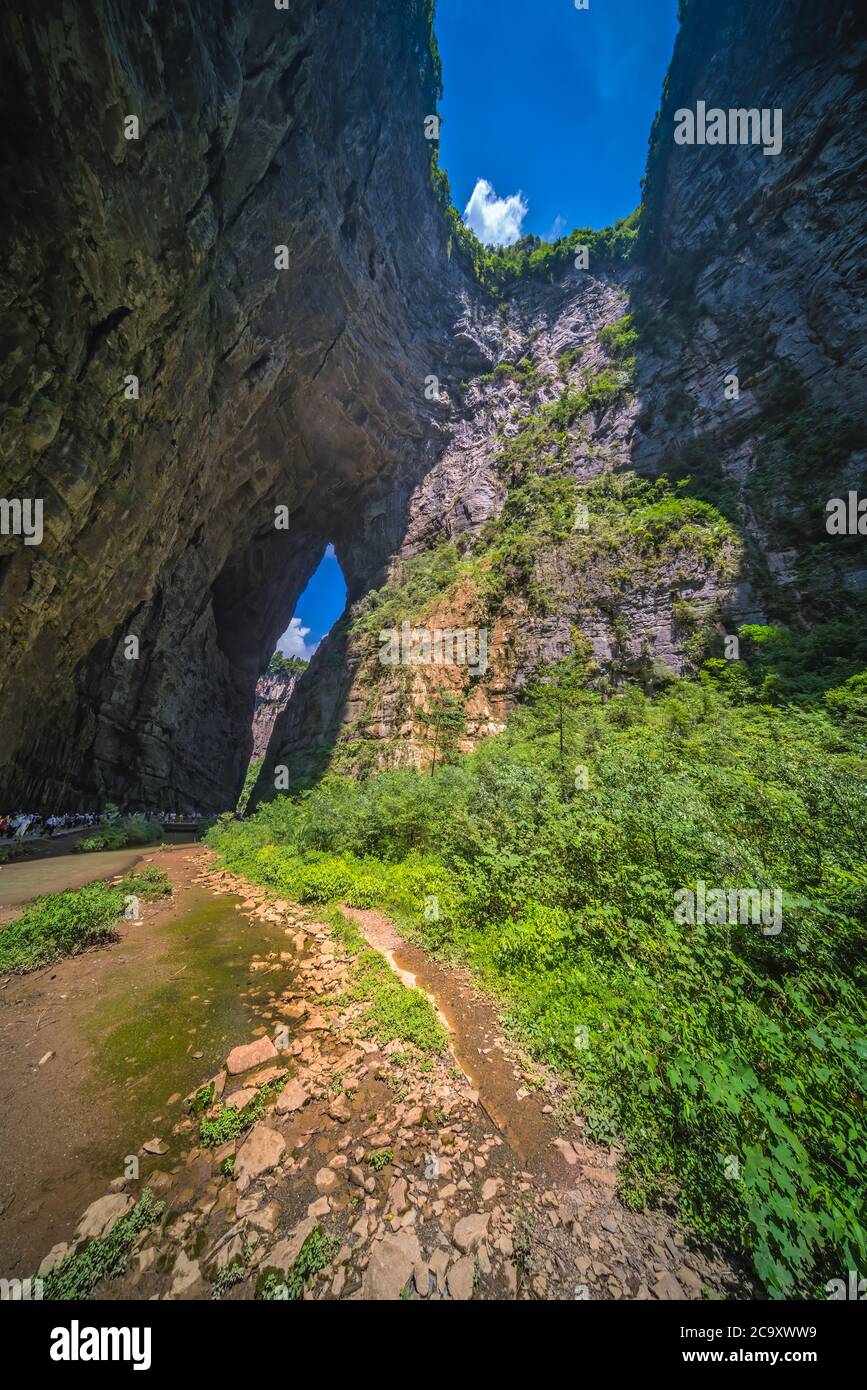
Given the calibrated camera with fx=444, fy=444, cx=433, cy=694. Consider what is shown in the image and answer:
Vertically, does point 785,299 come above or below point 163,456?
above

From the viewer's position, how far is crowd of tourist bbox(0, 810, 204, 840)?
16.4 meters

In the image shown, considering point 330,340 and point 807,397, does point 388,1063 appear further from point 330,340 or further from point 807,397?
point 330,340

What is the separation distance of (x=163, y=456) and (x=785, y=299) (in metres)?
31.2

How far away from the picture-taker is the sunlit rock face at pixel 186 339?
10180 millimetres

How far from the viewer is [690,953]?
412cm

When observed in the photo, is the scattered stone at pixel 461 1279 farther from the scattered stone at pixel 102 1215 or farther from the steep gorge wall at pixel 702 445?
the steep gorge wall at pixel 702 445

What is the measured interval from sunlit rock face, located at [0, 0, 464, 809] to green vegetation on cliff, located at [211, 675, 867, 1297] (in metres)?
13.9

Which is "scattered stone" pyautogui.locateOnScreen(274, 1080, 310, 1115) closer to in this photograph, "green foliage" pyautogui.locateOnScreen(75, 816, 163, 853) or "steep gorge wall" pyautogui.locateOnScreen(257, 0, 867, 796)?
"green foliage" pyautogui.locateOnScreen(75, 816, 163, 853)

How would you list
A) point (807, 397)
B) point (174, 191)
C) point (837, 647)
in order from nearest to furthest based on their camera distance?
point (174, 191) → point (837, 647) → point (807, 397)

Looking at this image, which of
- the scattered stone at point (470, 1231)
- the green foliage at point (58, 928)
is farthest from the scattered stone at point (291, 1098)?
the green foliage at point (58, 928)

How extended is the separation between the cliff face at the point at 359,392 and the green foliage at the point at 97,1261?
14.8 metres
